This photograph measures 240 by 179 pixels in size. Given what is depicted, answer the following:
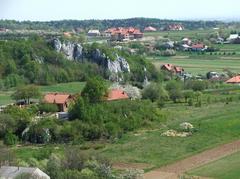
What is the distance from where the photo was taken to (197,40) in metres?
97.8

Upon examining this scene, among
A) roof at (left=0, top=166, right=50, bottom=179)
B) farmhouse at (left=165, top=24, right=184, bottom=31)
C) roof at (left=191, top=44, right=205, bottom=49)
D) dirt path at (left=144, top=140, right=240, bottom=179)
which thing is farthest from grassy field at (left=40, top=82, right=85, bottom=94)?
farmhouse at (left=165, top=24, right=184, bottom=31)

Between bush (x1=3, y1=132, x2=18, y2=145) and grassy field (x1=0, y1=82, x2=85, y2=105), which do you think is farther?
grassy field (x1=0, y1=82, x2=85, y2=105)

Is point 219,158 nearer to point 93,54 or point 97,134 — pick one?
point 97,134

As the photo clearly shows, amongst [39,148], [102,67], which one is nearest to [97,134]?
[39,148]

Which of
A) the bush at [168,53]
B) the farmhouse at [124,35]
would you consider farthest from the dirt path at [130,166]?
the farmhouse at [124,35]

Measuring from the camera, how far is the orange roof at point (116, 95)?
42000 millimetres

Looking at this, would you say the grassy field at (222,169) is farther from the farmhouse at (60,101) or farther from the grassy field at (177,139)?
the farmhouse at (60,101)

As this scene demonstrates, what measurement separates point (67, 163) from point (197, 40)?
75589mm

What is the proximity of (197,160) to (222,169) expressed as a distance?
1.95m

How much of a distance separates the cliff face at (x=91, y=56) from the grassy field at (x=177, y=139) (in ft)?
72.1

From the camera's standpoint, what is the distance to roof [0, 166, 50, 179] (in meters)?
21.8

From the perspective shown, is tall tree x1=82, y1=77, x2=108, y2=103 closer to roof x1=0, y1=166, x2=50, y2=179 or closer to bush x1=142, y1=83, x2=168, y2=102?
bush x1=142, y1=83, x2=168, y2=102

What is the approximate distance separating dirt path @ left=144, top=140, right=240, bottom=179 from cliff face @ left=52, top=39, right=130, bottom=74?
31213 mm

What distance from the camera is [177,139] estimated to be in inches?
1284
